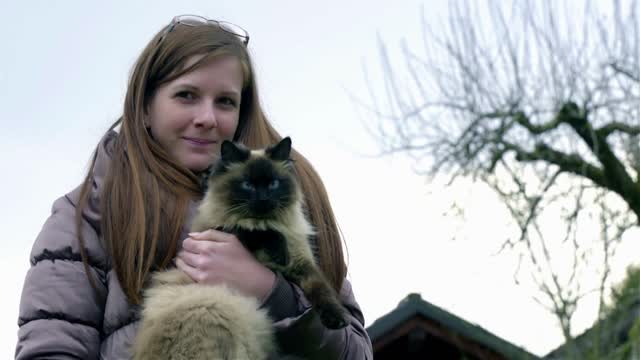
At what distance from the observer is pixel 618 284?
957 cm

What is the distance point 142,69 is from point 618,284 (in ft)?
23.6

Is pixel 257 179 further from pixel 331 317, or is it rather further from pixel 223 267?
pixel 331 317

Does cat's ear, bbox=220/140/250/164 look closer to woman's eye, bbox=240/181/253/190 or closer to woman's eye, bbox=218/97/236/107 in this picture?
woman's eye, bbox=240/181/253/190

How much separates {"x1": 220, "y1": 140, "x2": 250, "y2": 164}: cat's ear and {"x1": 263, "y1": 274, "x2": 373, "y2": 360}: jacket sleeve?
0.63m

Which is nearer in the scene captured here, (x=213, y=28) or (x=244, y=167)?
(x=244, y=167)

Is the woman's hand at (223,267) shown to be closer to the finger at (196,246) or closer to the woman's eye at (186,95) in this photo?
the finger at (196,246)

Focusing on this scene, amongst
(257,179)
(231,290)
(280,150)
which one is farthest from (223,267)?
(280,150)

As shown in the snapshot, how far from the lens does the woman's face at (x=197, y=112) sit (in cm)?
400

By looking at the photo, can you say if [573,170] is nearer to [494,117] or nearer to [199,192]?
[494,117]

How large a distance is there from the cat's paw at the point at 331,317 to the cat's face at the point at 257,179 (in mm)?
612

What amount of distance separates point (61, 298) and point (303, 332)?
1.01 m

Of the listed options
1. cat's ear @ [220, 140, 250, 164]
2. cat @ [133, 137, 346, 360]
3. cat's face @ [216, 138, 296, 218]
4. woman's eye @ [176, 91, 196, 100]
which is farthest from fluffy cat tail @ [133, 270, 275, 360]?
woman's eye @ [176, 91, 196, 100]

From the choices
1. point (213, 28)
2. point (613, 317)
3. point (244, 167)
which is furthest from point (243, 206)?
point (613, 317)

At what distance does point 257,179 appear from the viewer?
3996mm
